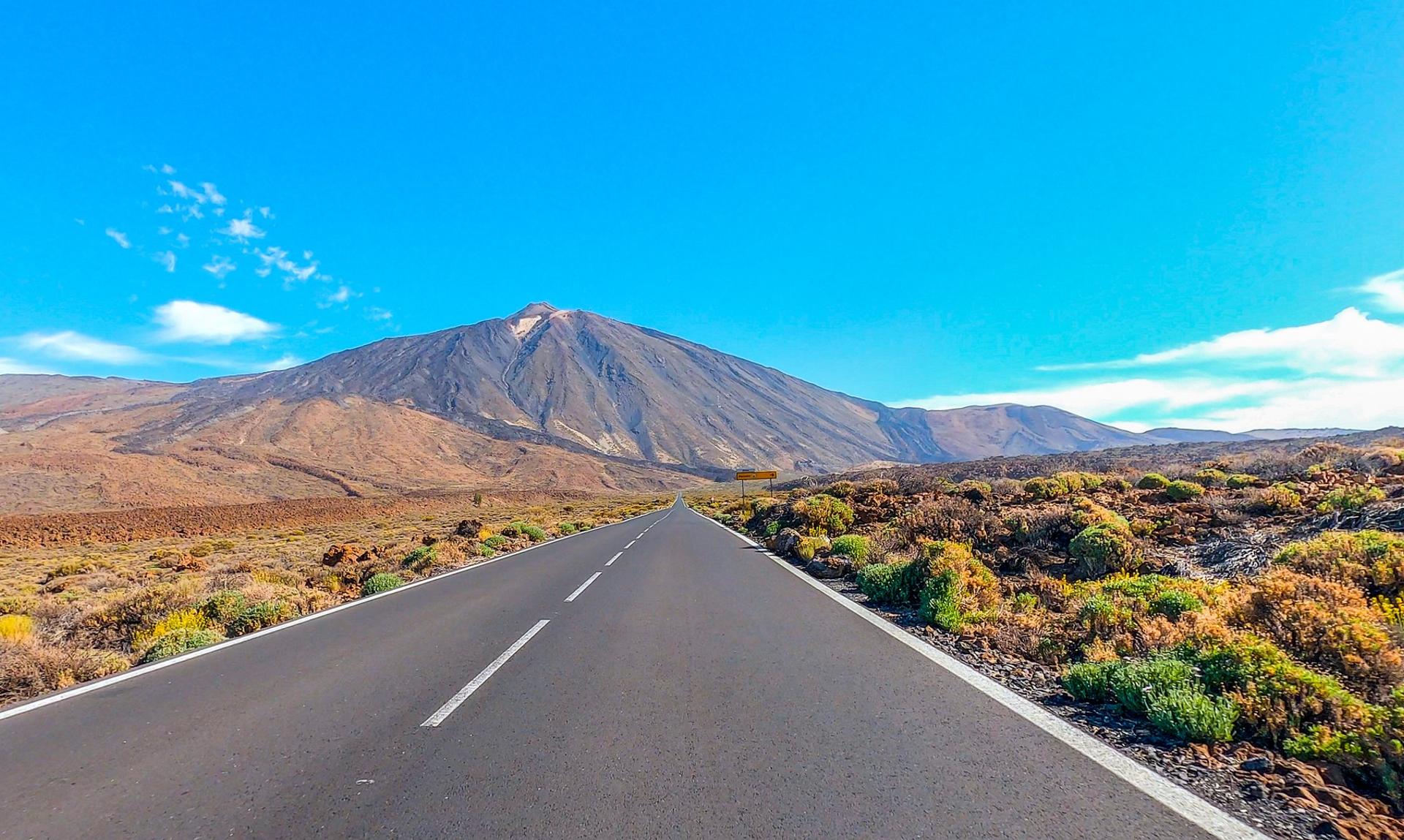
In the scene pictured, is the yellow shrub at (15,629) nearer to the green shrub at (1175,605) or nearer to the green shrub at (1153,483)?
the green shrub at (1175,605)

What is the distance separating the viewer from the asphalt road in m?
3.16

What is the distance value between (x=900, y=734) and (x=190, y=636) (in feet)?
29.0

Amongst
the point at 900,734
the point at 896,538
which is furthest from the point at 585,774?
the point at 896,538

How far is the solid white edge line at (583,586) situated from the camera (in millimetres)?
10348

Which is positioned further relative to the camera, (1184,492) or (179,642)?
(1184,492)

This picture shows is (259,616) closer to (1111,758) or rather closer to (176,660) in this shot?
(176,660)

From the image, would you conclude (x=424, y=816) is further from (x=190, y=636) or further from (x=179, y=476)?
(x=179, y=476)

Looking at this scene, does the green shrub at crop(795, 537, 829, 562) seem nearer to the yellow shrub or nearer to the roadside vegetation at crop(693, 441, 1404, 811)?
the roadside vegetation at crop(693, 441, 1404, 811)

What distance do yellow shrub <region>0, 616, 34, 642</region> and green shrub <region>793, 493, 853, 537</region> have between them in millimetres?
15950

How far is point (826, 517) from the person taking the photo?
1936 centimetres

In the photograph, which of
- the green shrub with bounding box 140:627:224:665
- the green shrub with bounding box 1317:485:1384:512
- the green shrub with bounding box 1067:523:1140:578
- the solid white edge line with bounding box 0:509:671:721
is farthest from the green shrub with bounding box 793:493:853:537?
the green shrub with bounding box 140:627:224:665

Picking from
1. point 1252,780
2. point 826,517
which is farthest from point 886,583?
point 826,517

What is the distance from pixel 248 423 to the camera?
4365 inches

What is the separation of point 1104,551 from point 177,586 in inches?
642
